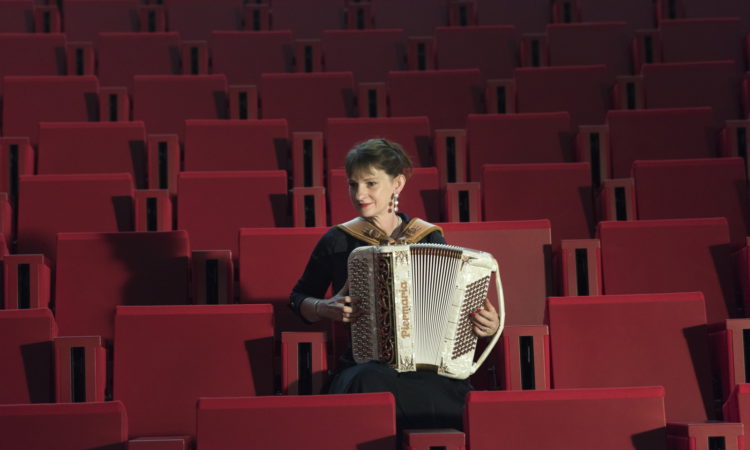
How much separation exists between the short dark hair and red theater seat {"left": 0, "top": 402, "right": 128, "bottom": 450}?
15 centimetres

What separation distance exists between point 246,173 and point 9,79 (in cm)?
23

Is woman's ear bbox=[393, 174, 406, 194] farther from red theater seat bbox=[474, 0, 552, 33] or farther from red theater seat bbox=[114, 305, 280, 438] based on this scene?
red theater seat bbox=[474, 0, 552, 33]

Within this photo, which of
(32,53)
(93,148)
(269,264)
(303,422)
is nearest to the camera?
(303,422)

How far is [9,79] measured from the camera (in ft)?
2.40

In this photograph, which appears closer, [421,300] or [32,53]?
[421,300]

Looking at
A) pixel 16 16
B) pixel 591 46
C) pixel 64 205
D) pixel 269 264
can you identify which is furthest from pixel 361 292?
pixel 16 16

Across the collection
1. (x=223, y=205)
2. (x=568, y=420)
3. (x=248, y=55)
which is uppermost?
(x=248, y=55)

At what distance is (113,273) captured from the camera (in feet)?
1.80

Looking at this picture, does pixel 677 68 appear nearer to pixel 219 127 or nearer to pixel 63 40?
pixel 219 127

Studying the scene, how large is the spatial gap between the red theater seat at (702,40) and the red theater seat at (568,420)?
451mm

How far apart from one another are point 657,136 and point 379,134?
0.57 ft

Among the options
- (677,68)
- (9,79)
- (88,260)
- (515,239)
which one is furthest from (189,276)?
(677,68)

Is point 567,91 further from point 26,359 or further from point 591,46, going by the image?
point 26,359

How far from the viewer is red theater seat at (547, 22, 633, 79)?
0.81m
